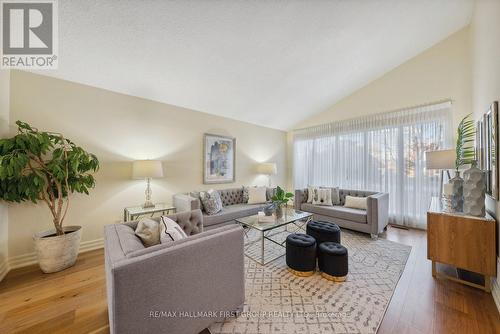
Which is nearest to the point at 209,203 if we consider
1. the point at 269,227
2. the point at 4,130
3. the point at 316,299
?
the point at 269,227

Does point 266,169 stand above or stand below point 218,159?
below

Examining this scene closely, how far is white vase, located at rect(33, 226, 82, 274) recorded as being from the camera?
217cm

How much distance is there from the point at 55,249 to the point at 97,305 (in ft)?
3.40

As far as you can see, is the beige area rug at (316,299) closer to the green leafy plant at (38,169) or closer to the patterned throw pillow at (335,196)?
the patterned throw pillow at (335,196)

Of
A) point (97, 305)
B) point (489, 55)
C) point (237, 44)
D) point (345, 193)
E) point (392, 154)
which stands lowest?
point (97, 305)

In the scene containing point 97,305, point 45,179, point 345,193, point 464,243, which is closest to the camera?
point 97,305

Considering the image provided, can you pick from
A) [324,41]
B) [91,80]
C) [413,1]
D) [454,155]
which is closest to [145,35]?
[91,80]

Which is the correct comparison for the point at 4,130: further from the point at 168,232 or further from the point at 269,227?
the point at 269,227

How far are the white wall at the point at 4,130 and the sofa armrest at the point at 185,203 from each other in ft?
6.60

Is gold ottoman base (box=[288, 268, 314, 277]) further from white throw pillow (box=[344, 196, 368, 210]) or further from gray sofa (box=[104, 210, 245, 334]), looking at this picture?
white throw pillow (box=[344, 196, 368, 210])

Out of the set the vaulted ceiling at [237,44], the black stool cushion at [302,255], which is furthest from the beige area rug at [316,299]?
the vaulted ceiling at [237,44]

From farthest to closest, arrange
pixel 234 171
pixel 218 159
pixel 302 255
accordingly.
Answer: pixel 234 171 < pixel 218 159 < pixel 302 255

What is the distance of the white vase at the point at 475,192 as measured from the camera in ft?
6.57

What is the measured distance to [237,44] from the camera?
272 cm
